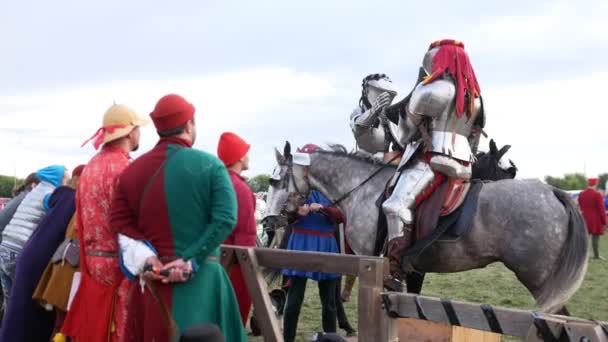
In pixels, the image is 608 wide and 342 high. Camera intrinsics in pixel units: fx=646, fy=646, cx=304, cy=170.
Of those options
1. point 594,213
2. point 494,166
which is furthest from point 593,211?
point 494,166

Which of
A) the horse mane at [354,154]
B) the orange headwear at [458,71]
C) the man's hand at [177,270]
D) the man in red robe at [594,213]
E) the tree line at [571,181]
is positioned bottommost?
the tree line at [571,181]

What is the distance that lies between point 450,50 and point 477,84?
0.37m

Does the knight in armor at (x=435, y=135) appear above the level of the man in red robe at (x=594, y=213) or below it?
above

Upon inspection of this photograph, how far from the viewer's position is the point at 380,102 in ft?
21.3

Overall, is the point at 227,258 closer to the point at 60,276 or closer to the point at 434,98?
the point at 60,276

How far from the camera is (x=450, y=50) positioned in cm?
540

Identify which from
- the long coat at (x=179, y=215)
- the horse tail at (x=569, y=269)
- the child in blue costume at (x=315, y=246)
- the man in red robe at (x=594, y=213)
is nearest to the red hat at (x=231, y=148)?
the long coat at (x=179, y=215)

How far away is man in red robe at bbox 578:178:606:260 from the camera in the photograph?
1463 centimetres

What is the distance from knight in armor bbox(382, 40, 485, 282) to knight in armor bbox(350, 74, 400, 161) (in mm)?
1013

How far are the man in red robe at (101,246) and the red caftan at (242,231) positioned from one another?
2.38ft

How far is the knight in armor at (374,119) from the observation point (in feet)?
21.4

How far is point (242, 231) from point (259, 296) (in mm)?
491

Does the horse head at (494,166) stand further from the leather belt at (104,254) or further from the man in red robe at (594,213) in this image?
the man in red robe at (594,213)

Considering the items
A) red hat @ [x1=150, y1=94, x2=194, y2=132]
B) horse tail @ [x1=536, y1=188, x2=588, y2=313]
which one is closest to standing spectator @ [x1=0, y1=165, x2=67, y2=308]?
red hat @ [x1=150, y1=94, x2=194, y2=132]
